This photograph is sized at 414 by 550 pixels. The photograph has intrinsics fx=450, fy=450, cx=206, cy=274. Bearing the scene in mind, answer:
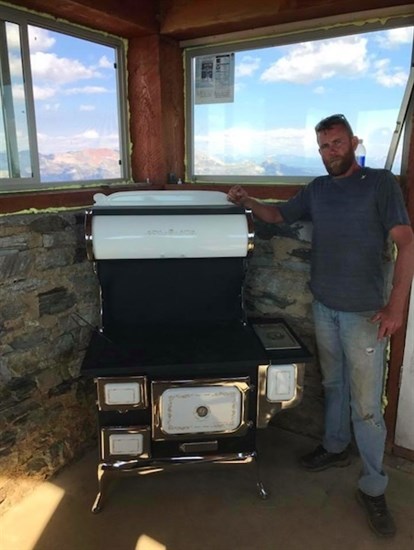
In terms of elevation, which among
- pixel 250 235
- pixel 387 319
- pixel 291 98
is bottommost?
pixel 387 319

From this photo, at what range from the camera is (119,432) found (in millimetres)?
1589

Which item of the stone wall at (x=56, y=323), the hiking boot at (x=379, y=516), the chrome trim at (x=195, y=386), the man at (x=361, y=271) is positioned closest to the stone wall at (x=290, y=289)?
the stone wall at (x=56, y=323)

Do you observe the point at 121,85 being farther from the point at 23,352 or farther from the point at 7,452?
the point at 7,452

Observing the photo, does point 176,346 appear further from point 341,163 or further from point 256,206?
point 341,163

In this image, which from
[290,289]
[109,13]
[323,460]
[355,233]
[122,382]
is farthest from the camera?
[290,289]

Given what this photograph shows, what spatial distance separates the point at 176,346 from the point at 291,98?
1.27 metres

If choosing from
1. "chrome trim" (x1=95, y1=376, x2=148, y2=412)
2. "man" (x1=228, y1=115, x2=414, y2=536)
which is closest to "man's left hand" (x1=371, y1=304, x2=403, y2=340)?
"man" (x1=228, y1=115, x2=414, y2=536)

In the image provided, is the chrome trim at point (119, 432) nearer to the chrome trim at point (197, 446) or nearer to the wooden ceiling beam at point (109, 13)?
the chrome trim at point (197, 446)

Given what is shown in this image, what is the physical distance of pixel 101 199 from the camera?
1.76 meters

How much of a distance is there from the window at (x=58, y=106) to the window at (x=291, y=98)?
0.41 meters

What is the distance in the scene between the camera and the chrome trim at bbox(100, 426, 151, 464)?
1.59m

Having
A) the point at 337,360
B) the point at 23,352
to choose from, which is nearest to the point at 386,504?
the point at 337,360

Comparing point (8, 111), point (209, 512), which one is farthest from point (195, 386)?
point (8, 111)

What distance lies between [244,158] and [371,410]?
51.6 inches
